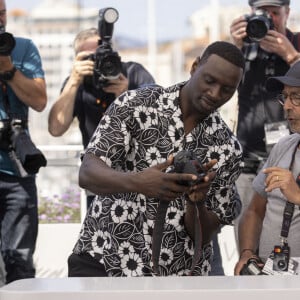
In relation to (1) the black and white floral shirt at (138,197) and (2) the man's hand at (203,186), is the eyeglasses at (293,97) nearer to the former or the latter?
(1) the black and white floral shirt at (138,197)

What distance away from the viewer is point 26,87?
18.4 ft

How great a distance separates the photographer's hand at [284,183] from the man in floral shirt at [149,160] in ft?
0.78

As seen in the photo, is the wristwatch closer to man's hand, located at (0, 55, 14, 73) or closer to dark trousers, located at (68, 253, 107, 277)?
Answer: man's hand, located at (0, 55, 14, 73)

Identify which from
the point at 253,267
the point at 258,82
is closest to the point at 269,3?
the point at 258,82

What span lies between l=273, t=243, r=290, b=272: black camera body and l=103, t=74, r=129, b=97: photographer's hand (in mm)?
Result: 1897

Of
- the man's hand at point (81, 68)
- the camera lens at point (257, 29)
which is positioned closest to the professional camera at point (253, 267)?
the camera lens at point (257, 29)

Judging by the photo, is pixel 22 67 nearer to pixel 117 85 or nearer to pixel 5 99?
pixel 5 99

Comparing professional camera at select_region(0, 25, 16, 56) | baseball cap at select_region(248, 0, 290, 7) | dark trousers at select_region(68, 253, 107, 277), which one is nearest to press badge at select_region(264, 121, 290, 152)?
baseball cap at select_region(248, 0, 290, 7)

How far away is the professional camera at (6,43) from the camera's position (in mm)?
5375

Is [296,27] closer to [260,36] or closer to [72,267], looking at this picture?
[260,36]

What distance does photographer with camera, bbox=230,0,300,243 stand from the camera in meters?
5.77

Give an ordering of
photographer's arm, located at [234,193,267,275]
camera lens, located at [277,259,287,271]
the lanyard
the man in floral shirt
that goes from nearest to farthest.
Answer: the man in floral shirt → camera lens, located at [277,259,287,271] → the lanyard → photographer's arm, located at [234,193,267,275]

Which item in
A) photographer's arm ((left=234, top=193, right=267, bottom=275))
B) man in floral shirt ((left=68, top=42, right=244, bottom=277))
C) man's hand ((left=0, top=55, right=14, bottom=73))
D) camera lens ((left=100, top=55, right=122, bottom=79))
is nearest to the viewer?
man in floral shirt ((left=68, top=42, right=244, bottom=277))

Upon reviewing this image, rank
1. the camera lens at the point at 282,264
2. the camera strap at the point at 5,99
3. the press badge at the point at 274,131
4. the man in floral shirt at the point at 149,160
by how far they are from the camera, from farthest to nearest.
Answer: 1. the press badge at the point at 274,131
2. the camera strap at the point at 5,99
3. the camera lens at the point at 282,264
4. the man in floral shirt at the point at 149,160
